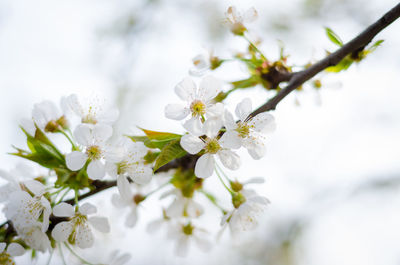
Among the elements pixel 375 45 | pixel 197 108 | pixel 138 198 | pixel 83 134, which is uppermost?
pixel 83 134

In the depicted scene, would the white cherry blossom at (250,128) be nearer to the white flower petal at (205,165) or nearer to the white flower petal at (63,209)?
the white flower petal at (205,165)

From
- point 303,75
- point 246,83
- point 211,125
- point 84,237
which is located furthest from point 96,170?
point 303,75

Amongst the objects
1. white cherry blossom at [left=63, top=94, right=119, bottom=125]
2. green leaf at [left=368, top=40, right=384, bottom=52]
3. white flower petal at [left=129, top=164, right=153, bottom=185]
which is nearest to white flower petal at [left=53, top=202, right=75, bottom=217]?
white flower petal at [left=129, top=164, right=153, bottom=185]

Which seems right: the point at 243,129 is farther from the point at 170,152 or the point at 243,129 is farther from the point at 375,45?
the point at 375,45

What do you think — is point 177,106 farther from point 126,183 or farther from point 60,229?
point 60,229

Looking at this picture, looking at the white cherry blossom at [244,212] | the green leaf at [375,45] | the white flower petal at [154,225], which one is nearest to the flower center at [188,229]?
the white flower petal at [154,225]

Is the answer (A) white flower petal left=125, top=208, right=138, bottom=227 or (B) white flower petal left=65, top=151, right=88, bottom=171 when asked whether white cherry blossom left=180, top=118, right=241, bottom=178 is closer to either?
(B) white flower petal left=65, top=151, right=88, bottom=171
